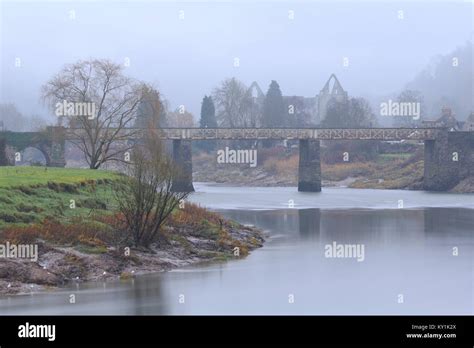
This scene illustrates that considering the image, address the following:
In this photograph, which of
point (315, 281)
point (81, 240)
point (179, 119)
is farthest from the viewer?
point (179, 119)

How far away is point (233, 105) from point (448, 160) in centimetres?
6809

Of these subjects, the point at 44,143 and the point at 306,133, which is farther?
the point at 306,133

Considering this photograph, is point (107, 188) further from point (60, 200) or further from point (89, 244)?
point (89, 244)

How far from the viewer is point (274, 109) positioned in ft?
615

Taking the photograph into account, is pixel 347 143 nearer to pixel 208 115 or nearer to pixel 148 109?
pixel 208 115

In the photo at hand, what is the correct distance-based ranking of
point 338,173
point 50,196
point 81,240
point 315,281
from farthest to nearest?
1. point 338,173
2. point 50,196
3. point 81,240
4. point 315,281

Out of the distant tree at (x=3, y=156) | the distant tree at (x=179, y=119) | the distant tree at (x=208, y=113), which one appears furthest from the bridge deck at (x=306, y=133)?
the distant tree at (x=179, y=119)

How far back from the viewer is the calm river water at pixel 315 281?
35531mm

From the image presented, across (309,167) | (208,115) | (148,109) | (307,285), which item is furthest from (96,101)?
Answer: (208,115)

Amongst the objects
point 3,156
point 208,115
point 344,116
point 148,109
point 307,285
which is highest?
point 208,115

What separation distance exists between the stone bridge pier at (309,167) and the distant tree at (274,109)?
57.8 metres

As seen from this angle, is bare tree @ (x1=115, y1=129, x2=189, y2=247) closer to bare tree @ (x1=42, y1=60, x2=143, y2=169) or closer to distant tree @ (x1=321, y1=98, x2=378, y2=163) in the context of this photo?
bare tree @ (x1=42, y1=60, x2=143, y2=169)
